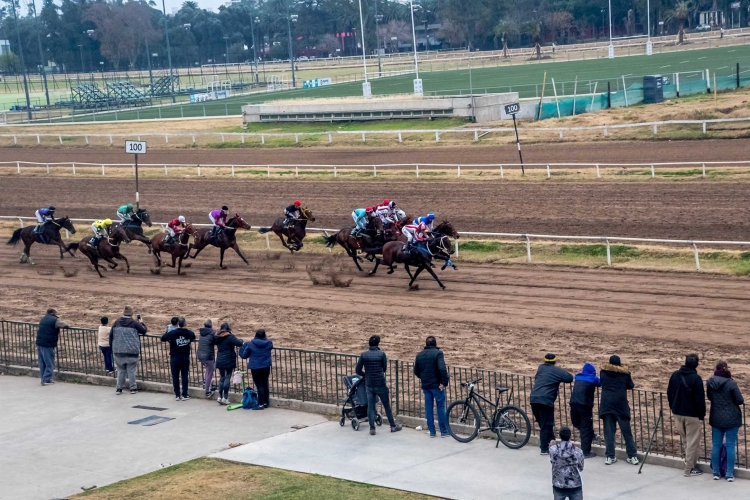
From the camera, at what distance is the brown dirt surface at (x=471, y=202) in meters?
24.5

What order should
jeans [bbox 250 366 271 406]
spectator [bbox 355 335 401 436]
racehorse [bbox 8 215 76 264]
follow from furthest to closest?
racehorse [bbox 8 215 76 264], jeans [bbox 250 366 271 406], spectator [bbox 355 335 401 436]

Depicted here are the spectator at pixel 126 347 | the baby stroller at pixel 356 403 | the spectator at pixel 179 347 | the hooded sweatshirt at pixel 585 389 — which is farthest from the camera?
the spectator at pixel 126 347

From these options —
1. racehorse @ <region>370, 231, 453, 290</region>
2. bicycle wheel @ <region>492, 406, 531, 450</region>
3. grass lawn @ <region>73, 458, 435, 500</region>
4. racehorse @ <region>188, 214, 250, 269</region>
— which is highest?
racehorse @ <region>188, 214, 250, 269</region>

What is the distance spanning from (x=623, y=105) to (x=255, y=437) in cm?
3322

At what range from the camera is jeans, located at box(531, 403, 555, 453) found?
37.0ft

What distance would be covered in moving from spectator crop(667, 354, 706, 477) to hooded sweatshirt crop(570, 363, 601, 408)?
842mm

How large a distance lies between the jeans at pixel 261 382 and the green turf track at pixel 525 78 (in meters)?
42.0

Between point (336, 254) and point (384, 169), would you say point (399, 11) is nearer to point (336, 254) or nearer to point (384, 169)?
point (384, 169)

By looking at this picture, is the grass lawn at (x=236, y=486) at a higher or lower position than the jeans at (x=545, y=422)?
lower

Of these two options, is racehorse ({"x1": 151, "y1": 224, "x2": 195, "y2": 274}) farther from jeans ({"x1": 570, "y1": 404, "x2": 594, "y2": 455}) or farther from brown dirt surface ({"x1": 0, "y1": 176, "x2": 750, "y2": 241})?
jeans ({"x1": 570, "y1": 404, "x2": 594, "y2": 455})

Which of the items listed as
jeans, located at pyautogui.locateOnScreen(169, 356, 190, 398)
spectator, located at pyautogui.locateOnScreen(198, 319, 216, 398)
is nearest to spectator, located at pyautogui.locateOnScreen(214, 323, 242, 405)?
spectator, located at pyautogui.locateOnScreen(198, 319, 216, 398)

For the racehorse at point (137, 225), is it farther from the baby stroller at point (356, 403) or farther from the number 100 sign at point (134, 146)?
the baby stroller at point (356, 403)

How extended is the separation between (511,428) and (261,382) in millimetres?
3720

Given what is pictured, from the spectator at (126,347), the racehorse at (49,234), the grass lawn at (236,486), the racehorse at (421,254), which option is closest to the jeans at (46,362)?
the spectator at (126,347)
